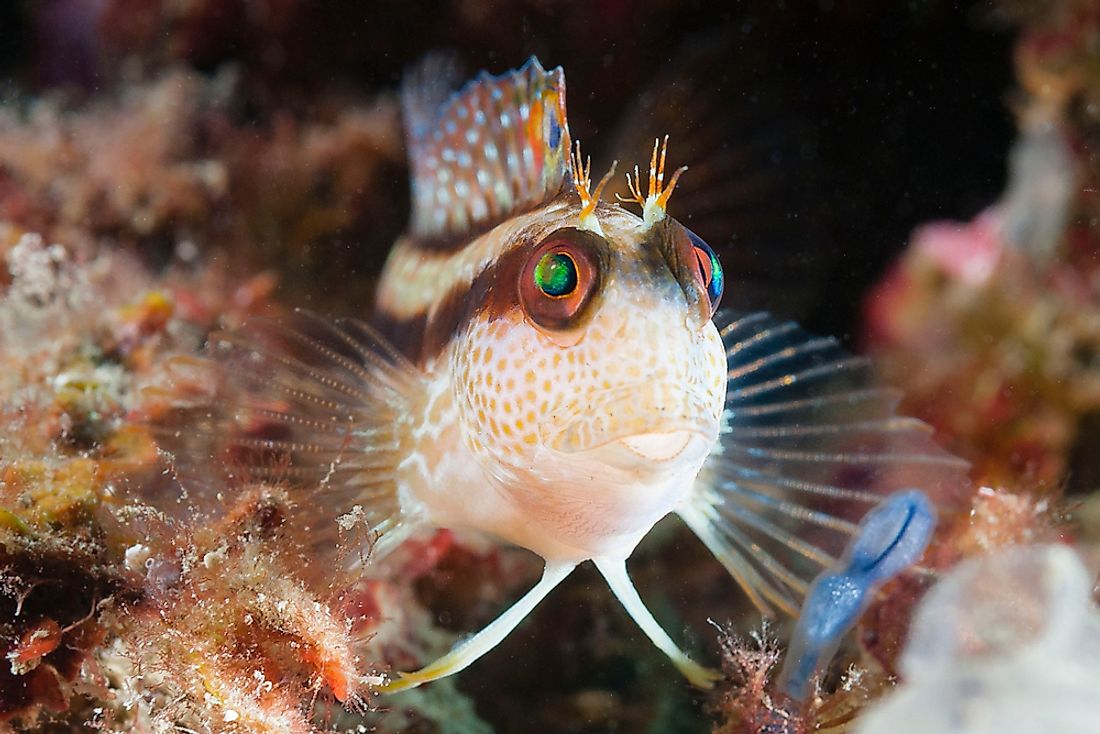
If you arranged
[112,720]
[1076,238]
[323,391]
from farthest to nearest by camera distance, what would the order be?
[1076,238], [323,391], [112,720]

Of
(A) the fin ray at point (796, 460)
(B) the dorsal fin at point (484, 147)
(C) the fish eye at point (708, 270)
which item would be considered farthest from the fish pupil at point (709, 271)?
(A) the fin ray at point (796, 460)

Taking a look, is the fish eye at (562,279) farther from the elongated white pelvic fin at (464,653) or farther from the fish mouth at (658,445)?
the elongated white pelvic fin at (464,653)

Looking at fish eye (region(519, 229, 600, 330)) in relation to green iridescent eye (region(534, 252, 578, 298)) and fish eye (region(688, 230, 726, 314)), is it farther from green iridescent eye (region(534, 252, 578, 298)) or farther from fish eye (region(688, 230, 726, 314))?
fish eye (region(688, 230, 726, 314))

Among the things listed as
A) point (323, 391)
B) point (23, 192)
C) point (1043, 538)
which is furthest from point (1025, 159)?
point (23, 192)

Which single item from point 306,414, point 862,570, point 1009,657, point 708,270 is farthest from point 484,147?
point 1009,657

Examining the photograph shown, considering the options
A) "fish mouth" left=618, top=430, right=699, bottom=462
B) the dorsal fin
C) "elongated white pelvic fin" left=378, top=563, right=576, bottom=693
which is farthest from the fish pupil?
"elongated white pelvic fin" left=378, top=563, right=576, bottom=693

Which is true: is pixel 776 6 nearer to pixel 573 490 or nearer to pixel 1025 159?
pixel 1025 159
